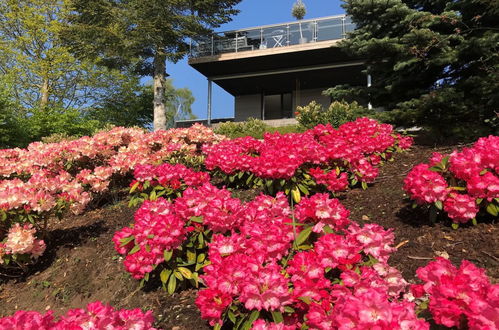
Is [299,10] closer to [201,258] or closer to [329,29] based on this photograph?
[329,29]

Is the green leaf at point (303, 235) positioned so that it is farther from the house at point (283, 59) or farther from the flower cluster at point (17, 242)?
the house at point (283, 59)

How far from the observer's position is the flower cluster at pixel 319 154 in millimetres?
4043

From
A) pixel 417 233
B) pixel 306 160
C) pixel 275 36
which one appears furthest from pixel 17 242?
pixel 275 36

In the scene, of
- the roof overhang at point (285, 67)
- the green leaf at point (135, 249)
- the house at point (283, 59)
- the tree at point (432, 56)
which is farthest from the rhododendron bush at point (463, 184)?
the roof overhang at point (285, 67)

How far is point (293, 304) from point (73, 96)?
2353 centimetres

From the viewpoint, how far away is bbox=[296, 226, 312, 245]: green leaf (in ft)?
7.45

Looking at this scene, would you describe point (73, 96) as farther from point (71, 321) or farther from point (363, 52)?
point (71, 321)

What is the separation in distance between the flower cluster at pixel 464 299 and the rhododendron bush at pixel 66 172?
359 centimetres

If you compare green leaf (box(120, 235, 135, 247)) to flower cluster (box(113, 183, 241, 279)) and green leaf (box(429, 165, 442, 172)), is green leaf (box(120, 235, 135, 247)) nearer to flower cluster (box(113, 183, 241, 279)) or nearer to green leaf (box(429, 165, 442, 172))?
flower cluster (box(113, 183, 241, 279))

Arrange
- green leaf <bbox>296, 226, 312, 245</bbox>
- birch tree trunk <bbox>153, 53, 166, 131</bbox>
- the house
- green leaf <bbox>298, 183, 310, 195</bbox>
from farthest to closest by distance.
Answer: birch tree trunk <bbox>153, 53, 166, 131</bbox>, the house, green leaf <bbox>298, 183, 310, 195</bbox>, green leaf <bbox>296, 226, 312, 245</bbox>

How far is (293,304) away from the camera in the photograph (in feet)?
6.16

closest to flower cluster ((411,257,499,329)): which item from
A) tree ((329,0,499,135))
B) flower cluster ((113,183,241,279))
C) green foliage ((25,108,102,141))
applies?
flower cluster ((113,183,241,279))

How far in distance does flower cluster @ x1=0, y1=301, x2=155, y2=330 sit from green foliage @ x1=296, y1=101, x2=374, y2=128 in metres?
7.16

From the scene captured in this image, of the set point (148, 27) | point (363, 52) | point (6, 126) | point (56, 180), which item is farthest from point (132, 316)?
point (148, 27)
